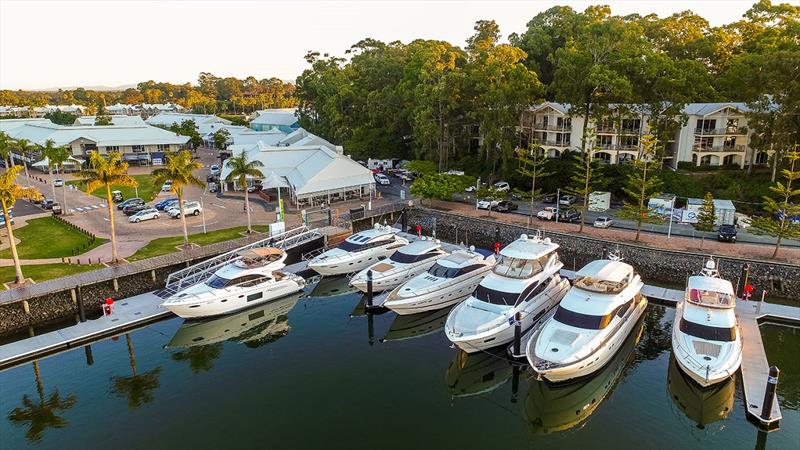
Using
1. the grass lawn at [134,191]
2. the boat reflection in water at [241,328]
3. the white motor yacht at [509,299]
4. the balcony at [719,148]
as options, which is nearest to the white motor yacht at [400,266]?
the boat reflection in water at [241,328]

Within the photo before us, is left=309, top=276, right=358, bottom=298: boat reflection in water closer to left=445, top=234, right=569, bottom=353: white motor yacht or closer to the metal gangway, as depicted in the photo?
the metal gangway

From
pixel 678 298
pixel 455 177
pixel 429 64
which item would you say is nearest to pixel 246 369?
pixel 678 298

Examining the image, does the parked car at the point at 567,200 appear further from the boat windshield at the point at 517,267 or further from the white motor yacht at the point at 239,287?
the white motor yacht at the point at 239,287

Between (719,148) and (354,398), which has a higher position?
(719,148)

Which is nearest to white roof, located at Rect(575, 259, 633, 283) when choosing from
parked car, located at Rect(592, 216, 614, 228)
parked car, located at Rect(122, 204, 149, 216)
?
parked car, located at Rect(592, 216, 614, 228)

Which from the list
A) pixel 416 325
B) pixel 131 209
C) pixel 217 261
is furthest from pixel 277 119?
pixel 416 325

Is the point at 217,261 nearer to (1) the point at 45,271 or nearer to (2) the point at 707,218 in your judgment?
(1) the point at 45,271

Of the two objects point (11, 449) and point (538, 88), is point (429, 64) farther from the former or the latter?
point (11, 449)
